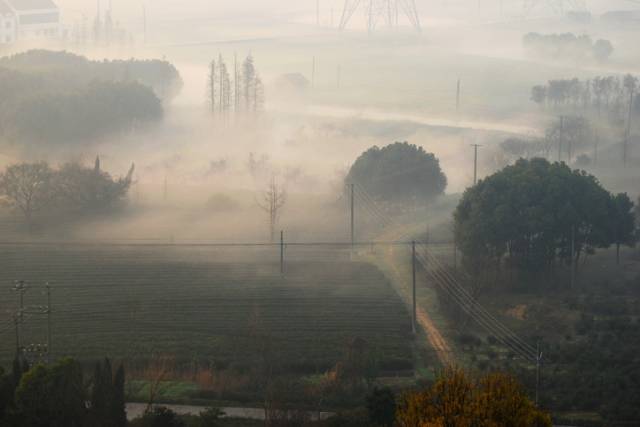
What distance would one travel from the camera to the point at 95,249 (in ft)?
70.5

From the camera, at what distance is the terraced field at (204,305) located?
16.4 meters

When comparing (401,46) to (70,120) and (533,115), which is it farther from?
(70,120)

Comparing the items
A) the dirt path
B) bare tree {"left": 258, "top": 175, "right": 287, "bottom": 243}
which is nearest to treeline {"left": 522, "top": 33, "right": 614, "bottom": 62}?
bare tree {"left": 258, "top": 175, "right": 287, "bottom": 243}

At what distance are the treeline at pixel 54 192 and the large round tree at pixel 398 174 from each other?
5388 millimetres

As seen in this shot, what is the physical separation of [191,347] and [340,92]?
3089 centimetres

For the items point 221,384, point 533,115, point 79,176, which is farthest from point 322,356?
point 533,115

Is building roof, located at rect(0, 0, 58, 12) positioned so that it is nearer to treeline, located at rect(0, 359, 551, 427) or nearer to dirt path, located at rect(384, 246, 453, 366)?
dirt path, located at rect(384, 246, 453, 366)

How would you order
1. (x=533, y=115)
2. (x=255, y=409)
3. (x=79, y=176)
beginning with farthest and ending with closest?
(x=533, y=115)
(x=79, y=176)
(x=255, y=409)

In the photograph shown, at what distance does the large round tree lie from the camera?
85.3ft

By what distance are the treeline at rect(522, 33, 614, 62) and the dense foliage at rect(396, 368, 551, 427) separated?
137 ft

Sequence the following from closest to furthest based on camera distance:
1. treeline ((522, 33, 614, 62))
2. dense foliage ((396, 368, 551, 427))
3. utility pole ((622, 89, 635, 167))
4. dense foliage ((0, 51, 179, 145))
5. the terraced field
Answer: dense foliage ((396, 368, 551, 427)) < the terraced field < utility pole ((622, 89, 635, 167)) < dense foliage ((0, 51, 179, 145)) < treeline ((522, 33, 614, 62))

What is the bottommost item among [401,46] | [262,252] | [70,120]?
[262,252]

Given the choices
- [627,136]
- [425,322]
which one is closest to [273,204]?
[425,322]

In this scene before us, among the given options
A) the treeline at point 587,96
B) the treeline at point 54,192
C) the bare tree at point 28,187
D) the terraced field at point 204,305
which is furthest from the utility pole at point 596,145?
the bare tree at point 28,187
